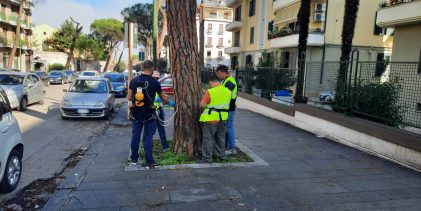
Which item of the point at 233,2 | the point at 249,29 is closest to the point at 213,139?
the point at 249,29

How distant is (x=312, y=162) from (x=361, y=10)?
19995 mm

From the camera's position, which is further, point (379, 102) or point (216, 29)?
point (216, 29)

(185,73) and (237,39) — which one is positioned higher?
(237,39)

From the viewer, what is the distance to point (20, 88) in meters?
13.6

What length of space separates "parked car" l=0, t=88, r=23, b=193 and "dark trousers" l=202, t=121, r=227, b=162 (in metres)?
2.89

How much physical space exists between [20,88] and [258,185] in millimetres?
12158

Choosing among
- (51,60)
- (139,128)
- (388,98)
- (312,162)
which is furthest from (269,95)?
(51,60)

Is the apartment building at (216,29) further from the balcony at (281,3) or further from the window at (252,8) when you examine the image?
the balcony at (281,3)

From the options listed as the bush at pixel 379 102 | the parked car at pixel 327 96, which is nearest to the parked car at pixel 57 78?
the parked car at pixel 327 96

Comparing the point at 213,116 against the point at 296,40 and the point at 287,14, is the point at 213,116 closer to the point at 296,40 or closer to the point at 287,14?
the point at 296,40

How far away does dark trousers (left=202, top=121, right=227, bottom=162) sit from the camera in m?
5.82

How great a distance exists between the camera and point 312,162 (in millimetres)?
6195

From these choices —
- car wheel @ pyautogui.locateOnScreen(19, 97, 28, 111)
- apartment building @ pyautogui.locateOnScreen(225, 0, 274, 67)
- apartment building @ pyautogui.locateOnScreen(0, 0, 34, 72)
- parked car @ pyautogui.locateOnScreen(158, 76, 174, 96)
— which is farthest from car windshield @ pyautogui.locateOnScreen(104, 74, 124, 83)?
apartment building @ pyautogui.locateOnScreen(0, 0, 34, 72)

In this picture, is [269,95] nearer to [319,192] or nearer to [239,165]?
[239,165]
